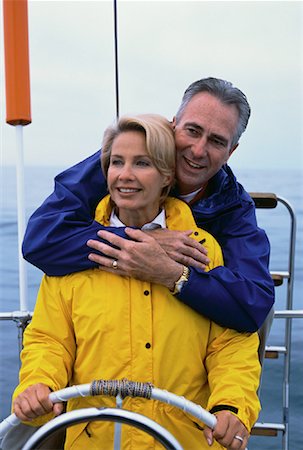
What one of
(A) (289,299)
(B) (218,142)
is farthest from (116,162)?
(A) (289,299)

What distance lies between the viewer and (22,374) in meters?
1.48

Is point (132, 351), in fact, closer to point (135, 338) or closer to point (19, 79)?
point (135, 338)

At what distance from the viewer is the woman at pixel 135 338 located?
4.86 feet

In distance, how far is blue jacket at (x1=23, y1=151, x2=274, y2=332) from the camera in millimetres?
1517

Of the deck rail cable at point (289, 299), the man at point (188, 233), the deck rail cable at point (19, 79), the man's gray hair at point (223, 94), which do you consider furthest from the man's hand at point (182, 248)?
the deck rail cable at point (289, 299)

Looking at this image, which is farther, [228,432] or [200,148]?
[200,148]

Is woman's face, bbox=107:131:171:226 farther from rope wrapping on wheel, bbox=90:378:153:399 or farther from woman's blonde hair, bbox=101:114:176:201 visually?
rope wrapping on wheel, bbox=90:378:153:399

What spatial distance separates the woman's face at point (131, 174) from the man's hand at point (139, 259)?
0.26 ft

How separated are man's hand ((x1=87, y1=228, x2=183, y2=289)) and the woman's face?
0.26 feet

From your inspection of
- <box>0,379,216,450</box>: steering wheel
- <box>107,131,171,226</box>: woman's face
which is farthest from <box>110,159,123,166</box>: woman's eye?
<box>0,379,216,450</box>: steering wheel

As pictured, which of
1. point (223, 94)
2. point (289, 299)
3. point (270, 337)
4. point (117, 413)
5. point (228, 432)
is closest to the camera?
point (117, 413)

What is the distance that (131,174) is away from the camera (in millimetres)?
1498

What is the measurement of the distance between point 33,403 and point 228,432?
0.43 m

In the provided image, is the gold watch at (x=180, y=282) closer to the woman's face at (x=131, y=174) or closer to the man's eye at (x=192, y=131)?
the woman's face at (x=131, y=174)
